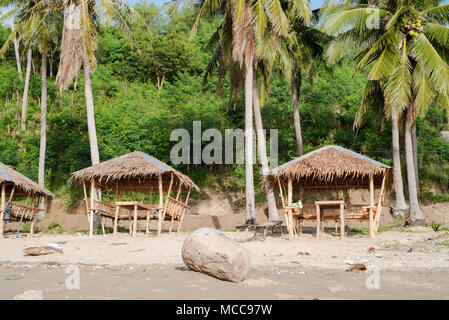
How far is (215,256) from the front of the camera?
23.0ft

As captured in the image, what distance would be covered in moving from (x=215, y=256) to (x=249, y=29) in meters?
10.8

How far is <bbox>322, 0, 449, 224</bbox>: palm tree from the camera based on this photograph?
51.0 ft

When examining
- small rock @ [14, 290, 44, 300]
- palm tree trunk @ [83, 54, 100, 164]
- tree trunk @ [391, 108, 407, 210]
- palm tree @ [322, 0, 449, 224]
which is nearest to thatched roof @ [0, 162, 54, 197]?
palm tree trunk @ [83, 54, 100, 164]

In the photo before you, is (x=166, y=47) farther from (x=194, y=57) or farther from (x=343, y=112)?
(x=343, y=112)

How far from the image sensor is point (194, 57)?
29875 millimetres

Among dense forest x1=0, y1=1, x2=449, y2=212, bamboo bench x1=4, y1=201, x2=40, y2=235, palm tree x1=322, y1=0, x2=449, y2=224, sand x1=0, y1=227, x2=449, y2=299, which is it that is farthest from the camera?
dense forest x1=0, y1=1, x2=449, y2=212

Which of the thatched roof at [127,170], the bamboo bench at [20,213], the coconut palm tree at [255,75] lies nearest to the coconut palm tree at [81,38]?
the thatched roof at [127,170]

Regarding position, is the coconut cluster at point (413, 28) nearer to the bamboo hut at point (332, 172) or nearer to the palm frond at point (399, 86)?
the palm frond at point (399, 86)

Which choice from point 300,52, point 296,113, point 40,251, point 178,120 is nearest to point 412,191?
point 296,113

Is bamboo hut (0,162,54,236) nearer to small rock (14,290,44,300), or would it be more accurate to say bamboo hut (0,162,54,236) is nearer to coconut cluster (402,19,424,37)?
small rock (14,290,44,300)

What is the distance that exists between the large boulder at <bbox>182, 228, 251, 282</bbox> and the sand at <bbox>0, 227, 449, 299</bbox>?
14cm

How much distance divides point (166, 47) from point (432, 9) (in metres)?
16.8

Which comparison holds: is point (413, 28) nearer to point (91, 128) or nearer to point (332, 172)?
point (332, 172)
